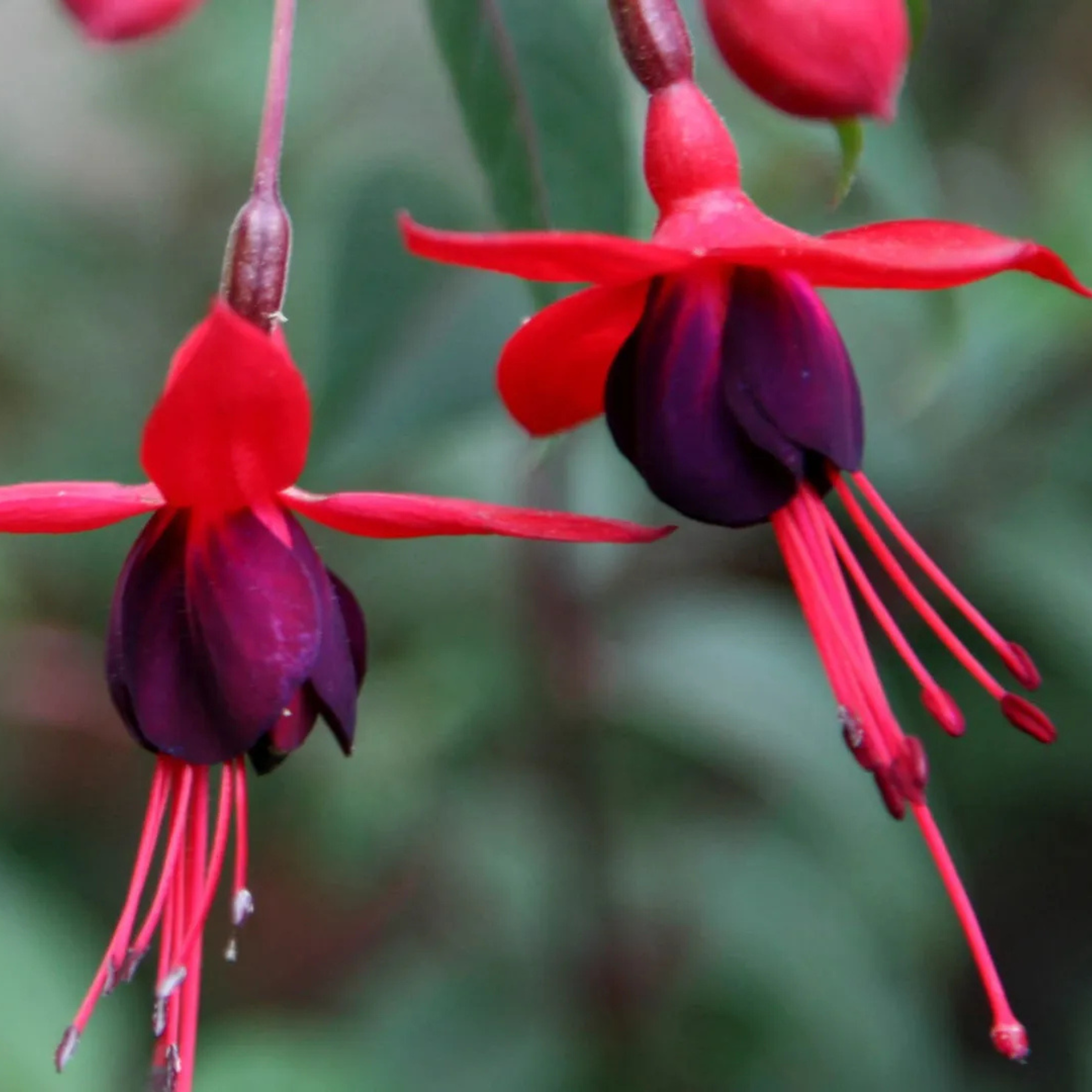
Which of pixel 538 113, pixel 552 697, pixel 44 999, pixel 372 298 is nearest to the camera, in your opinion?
pixel 538 113

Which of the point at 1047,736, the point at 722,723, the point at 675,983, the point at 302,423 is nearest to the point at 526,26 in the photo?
the point at 302,423

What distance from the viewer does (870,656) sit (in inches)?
25.9

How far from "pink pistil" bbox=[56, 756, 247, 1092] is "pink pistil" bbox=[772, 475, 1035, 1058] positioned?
29cm

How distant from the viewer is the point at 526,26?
91 cm

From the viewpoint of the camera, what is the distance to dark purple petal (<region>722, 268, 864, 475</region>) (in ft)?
2.18

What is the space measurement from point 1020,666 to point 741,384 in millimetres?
190

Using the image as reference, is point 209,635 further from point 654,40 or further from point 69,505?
point 654,40

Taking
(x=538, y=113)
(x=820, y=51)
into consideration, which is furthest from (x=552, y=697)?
(x=820, y=51)

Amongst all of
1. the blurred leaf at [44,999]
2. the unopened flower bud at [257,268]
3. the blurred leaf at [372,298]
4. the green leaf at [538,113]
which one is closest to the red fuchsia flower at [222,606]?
the unopened flower bud at [257,268]

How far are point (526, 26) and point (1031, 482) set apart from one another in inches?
34.1

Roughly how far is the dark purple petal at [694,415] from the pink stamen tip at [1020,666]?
0.43 feet

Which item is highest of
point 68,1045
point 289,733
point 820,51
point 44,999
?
point 820,51

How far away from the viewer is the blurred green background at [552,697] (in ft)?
4.46

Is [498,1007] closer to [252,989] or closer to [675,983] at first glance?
[675,983]
